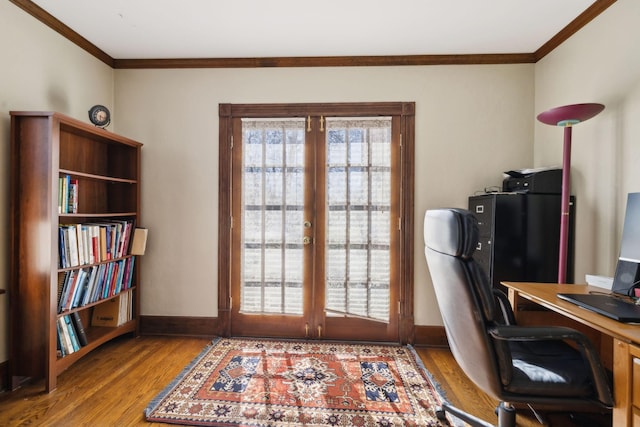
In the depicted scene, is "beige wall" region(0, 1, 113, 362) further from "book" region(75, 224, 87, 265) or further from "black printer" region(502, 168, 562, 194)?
"black printer" region(502, 168, 562, 194)

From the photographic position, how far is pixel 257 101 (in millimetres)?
2938

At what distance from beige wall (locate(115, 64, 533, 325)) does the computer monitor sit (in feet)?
3.65

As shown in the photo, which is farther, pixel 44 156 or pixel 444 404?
pixel 44 156

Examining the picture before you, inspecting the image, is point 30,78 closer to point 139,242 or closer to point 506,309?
point 139,242

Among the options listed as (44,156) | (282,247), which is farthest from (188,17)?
(282,247)

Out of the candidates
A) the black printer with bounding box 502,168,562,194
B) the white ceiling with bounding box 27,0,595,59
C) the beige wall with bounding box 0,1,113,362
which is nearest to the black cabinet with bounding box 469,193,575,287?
the black printer with bounding box 502,168,562,194

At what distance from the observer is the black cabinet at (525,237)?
2295mm

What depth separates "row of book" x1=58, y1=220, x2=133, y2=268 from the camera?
2.17 m

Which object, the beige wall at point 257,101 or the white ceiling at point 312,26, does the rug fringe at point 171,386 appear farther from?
the white ceiling at point 312,26

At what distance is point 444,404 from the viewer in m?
1.80

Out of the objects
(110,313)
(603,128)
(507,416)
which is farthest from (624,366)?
(110,313)

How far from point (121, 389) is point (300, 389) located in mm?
1191

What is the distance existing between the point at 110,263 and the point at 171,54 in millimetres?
1924

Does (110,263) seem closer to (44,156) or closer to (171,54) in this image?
(44,156)
